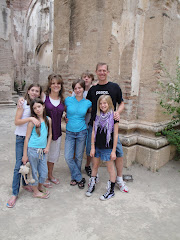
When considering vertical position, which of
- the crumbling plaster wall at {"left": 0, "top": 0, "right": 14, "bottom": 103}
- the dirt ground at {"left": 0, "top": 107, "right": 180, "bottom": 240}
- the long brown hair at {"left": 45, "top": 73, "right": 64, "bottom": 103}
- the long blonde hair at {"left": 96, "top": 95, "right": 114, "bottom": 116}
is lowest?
→ the dirt ground at {"left": 0, "top": 107, "right": 180, "bottom": 240}

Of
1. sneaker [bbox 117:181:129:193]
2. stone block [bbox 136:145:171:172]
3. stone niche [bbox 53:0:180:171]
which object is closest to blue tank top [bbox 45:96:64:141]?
sneaker [bbox 117:181:129:193]

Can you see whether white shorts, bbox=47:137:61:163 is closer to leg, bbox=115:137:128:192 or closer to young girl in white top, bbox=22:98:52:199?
young girl in white top, bbox=22:98:52:199

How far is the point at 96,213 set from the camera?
2516 millimetres

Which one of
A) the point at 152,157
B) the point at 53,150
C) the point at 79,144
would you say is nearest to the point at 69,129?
the point at 79,144

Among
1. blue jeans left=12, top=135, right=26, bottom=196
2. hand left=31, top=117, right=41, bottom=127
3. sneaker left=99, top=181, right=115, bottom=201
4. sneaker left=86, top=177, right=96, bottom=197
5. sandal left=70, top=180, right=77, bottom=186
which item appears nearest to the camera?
hand left=31, top=117, right=41, bottom=127

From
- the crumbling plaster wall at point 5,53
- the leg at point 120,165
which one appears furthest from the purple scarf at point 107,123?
the crumbling plaster wall at point 5,53

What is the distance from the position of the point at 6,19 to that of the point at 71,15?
711cm

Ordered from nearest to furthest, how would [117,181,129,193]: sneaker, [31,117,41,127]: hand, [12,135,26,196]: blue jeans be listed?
[31,117,41,127]: hand, [12,135,26,196]: blue jeans, [117,181,129,193]: sneaker

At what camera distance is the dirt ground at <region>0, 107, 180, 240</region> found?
2166 mm

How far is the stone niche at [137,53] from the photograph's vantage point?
364cm

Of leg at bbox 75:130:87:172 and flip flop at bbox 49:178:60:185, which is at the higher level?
leg at bbox 75:130:87:172

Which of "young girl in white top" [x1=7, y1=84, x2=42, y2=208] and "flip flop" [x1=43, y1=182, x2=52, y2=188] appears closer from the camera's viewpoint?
"young girl in white top" [x1=7, y1=84, x2=42, y2=208]

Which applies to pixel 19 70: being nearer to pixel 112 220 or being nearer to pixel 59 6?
pixel 59 6

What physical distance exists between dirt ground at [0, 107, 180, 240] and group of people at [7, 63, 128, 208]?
0.46ft
